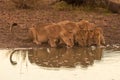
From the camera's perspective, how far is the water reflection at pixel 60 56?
34.9 ft

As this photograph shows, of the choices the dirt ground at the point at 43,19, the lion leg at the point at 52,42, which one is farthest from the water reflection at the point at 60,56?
the dirt ground at the point at 43,19

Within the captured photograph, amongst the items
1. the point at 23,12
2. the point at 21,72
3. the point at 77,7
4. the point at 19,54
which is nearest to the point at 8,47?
the point at 19,54

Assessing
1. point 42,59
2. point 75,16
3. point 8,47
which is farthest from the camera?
point 75,16

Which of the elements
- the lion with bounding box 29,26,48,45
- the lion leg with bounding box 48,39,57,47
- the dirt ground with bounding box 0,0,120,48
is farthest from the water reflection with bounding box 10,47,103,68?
the dirt ground with bounding box 0,0,120,48

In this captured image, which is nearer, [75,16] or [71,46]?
[71,46]

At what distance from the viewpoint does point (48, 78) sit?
9.39 meters

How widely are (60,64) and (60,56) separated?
0.66 meters

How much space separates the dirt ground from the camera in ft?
40.8

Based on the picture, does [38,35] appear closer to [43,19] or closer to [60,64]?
[60,64]

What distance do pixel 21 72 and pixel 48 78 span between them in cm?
62

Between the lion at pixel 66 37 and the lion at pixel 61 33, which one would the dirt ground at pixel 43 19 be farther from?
the lion at pixel 66 37

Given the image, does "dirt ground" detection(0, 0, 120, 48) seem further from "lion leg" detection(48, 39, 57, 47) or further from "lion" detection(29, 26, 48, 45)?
"lion leg" detection(48, 39, 57, 47)

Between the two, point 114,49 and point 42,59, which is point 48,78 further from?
point 114,49

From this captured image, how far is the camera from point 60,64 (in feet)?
34.7
